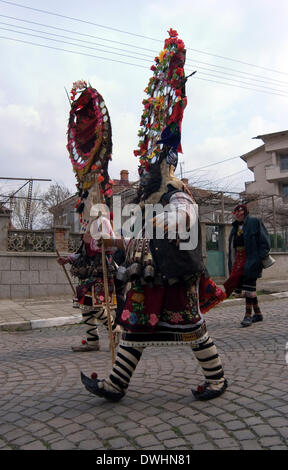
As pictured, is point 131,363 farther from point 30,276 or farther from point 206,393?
point 30,276

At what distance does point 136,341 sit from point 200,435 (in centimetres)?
73

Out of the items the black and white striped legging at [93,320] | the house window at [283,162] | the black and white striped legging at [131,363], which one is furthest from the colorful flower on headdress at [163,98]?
the house window at [283,162]

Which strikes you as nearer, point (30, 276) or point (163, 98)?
point (163, 98)

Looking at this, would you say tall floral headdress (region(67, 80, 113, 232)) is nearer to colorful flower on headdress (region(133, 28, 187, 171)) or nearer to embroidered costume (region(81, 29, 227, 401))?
colorful flower on headdress (region(133, 28, 187, 171))

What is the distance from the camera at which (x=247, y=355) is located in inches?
160

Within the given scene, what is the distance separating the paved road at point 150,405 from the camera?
2.19 metres

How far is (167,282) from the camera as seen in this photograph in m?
2.67

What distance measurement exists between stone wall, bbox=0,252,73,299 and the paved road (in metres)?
5.51

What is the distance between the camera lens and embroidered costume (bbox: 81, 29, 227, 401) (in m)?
2.58

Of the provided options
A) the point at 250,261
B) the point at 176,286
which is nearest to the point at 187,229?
the point at 176,286

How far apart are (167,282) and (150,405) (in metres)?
0.89

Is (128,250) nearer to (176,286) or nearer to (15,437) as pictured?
(176,286)

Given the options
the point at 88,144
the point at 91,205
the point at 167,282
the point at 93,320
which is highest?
the point at 88,144

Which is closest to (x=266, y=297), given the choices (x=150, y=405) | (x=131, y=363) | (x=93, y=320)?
(x=93, y=320)
